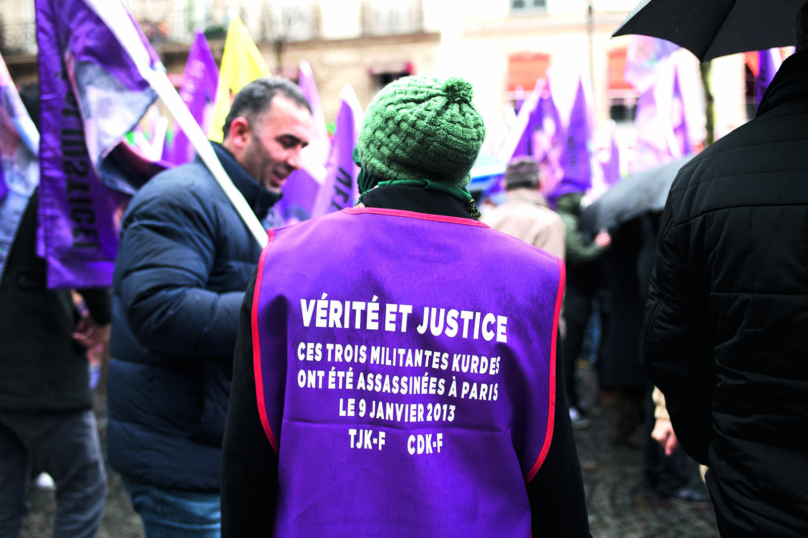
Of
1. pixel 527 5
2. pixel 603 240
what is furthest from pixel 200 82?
pixel 527 5

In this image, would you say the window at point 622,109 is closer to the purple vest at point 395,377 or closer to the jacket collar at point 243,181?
the jacket collar at point 243,181

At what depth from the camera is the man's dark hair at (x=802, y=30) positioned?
1.49 meters

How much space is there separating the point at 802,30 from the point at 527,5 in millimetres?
20554

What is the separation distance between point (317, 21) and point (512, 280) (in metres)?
20.8

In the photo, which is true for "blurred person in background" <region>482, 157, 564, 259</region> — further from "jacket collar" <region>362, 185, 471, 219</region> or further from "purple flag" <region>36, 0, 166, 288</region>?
"jacket collar" <region>362, 185, 471, 219</region>

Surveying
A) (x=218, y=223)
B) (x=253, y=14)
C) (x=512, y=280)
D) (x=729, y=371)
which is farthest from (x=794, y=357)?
(x=253, y=14)

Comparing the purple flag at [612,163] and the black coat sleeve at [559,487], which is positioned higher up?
the black coat sleeve at [559,487]

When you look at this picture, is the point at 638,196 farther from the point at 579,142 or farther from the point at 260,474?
the point at 260,474

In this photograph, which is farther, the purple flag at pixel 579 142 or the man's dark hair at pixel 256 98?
the purple flag at pixel 579 142

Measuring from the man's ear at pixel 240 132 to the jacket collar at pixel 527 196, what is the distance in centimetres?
242

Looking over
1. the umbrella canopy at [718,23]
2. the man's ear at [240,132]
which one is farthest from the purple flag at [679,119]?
the man's ear at [240,132]

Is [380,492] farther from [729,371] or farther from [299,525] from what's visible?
[729,371]

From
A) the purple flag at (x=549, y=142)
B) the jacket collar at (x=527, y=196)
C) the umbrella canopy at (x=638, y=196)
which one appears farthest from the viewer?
the purple flag at (x=549, y=142)

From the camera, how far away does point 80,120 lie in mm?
2408
